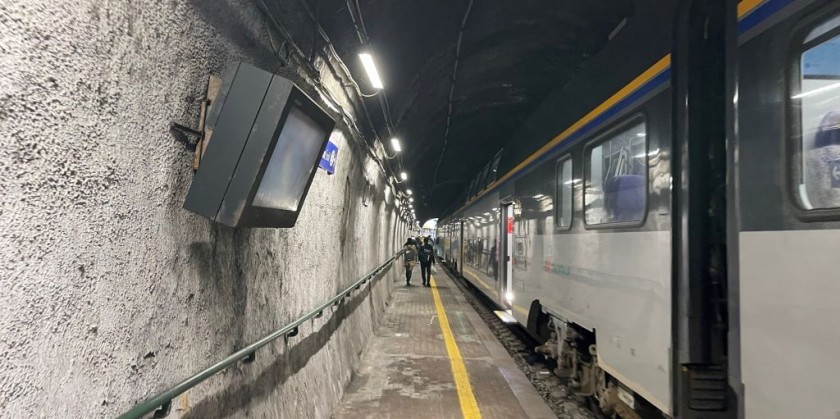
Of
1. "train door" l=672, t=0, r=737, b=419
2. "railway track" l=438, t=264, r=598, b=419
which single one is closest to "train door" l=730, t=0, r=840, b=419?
"train door" l=672, t=0, r=737, b=419

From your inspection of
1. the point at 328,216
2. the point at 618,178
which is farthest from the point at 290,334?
the point at 618,178

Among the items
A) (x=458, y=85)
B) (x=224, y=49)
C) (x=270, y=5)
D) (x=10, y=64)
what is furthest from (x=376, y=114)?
(x=10, y=64)

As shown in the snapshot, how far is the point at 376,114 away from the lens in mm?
8016

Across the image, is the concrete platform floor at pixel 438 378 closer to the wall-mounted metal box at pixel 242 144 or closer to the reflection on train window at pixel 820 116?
the wall-mounted metal box at pixel 242 144

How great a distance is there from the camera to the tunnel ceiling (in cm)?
598

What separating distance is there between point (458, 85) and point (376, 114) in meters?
2.56

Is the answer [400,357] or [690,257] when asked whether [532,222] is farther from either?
[690,257]

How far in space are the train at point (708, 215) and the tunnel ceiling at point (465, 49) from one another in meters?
2.21

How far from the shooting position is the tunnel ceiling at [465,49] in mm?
5977

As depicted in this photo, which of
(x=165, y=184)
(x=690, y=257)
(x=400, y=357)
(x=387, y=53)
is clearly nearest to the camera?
(x=165, y=184)

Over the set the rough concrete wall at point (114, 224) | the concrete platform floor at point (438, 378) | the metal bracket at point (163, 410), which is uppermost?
the rough concrete wall at point (114, 224)

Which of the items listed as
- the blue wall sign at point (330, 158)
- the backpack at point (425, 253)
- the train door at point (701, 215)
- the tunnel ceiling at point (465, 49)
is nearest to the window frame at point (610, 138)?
the train door at point (701, 215)

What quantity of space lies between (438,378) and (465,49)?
5045 mm

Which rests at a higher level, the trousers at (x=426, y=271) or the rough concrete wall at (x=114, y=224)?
the rough concrete wall at (x=114, y=224)
